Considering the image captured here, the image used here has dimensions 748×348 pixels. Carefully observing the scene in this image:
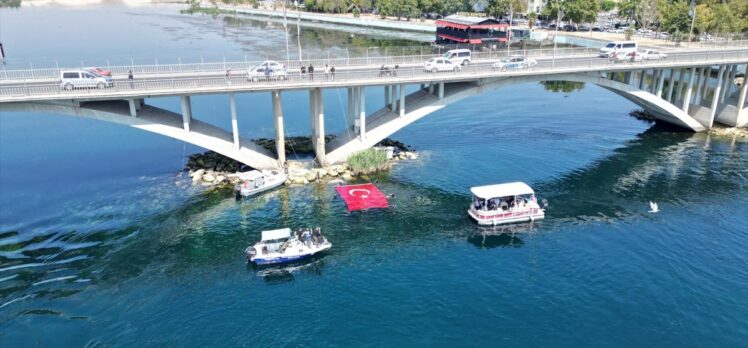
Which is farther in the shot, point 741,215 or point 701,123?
point 701,123

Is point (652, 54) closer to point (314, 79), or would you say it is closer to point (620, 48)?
point (620, 48)

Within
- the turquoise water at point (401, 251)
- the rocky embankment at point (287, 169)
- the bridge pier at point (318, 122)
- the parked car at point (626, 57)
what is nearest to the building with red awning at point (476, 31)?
the parked car at point (626, 57)

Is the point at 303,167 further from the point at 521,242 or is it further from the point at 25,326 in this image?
the point at 25,326

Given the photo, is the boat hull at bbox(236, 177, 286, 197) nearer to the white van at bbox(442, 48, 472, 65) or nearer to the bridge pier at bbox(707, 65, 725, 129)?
the white van at bbox(442, 48, 472, 65)

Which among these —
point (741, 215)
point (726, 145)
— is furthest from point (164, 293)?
point (726, 145)

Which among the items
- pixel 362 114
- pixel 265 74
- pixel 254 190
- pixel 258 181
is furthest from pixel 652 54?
pixel 254 190

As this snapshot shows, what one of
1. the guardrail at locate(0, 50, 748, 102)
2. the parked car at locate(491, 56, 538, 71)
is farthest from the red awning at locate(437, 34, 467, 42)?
the parked car at locate(491, 56, 538, 71)
